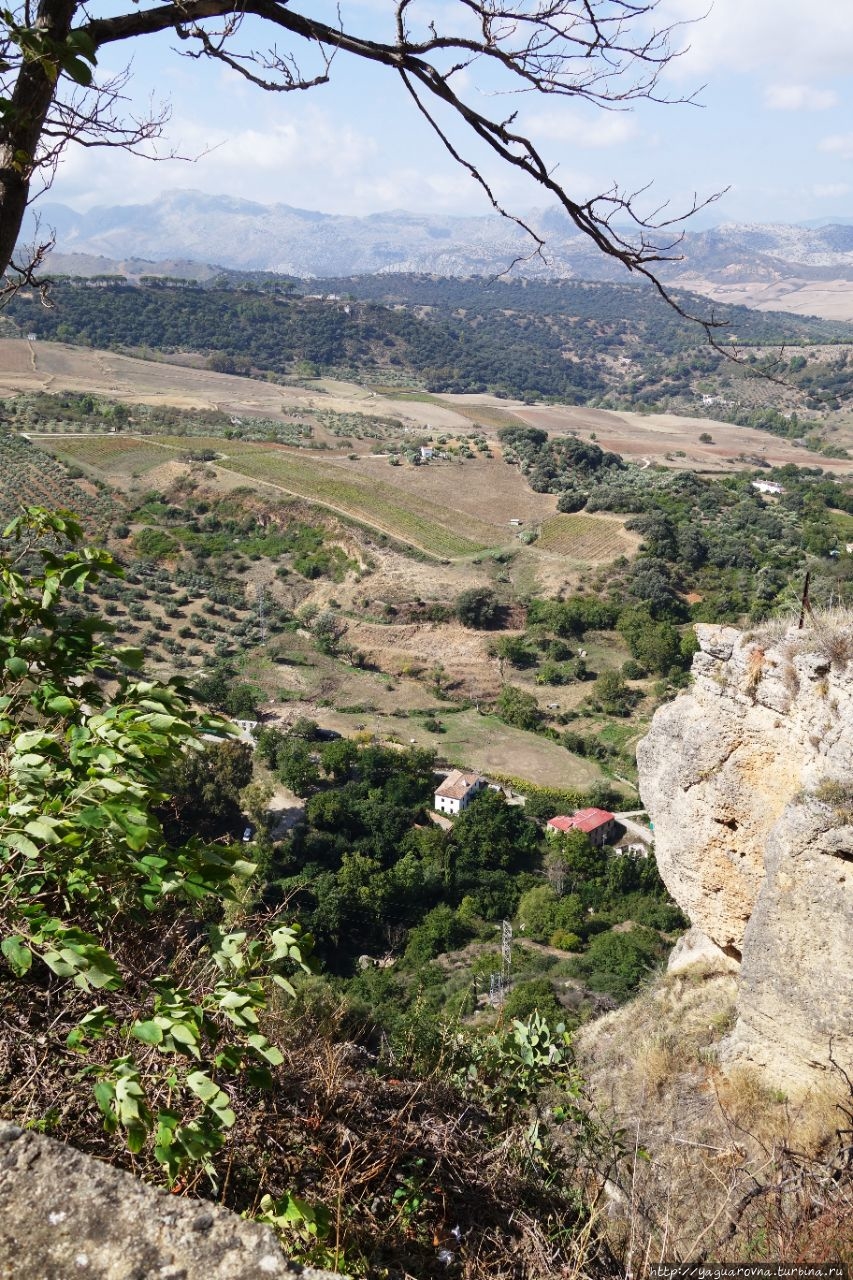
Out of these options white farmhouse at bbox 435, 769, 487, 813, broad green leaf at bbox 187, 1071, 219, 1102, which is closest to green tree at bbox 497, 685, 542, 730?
white farmhouse at bbox 435, 769, 487, 813

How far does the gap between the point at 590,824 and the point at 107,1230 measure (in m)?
26.2

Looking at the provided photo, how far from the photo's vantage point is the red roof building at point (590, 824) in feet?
87.6

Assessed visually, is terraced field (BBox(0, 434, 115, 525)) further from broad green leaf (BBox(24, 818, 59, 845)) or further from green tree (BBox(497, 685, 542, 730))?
broad green leaf (BBox(24, 818, 59, 845))

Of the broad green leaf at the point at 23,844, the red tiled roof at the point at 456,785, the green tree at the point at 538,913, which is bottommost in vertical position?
the green tree at the point at 538,913

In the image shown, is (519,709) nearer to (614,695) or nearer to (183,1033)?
(614,695)

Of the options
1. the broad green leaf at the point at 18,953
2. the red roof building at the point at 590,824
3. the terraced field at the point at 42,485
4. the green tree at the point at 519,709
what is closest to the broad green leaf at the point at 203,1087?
the broad green leaf at the point at 18,953

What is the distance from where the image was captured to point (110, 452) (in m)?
54.9

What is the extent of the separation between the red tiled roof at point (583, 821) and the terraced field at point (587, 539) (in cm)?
2078

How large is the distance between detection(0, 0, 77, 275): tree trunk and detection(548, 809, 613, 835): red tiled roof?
2502cm

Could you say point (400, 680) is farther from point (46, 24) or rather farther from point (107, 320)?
point (107, 320)

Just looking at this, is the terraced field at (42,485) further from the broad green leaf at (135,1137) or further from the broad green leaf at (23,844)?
the broad green leaf at (135,1137)

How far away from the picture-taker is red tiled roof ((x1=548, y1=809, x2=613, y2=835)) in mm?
26609

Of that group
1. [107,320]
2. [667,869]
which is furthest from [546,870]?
[107,320]

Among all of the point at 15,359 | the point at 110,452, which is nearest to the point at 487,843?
the point at 110,452
